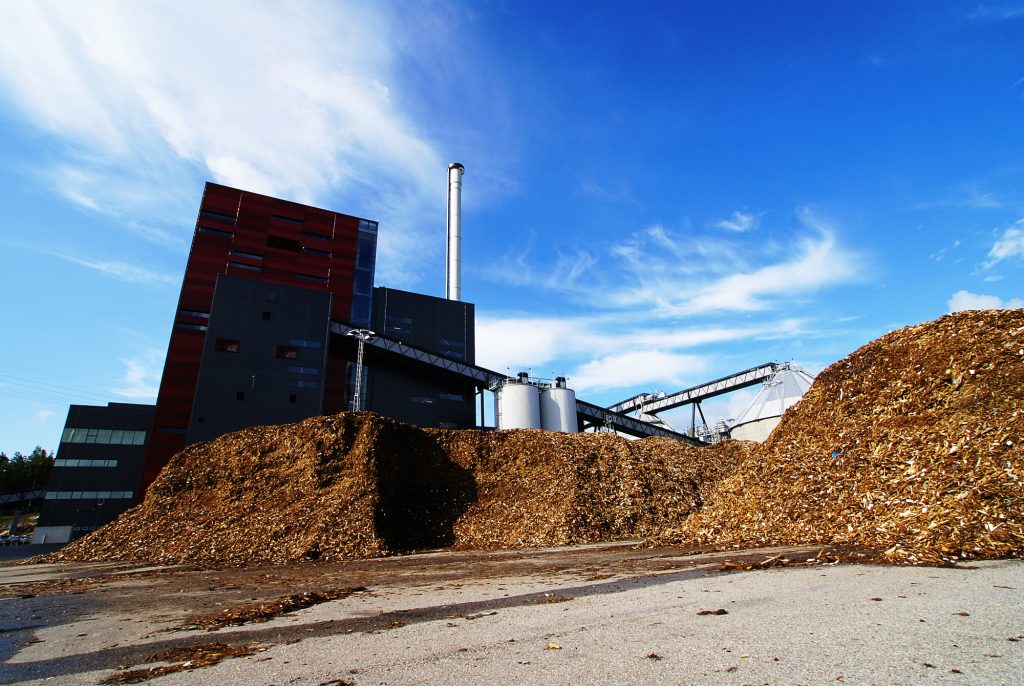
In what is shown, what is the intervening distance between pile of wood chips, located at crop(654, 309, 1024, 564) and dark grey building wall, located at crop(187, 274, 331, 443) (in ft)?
127

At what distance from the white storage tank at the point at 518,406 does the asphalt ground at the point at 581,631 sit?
126 ft

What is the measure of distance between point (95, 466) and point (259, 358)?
2311 centimetres

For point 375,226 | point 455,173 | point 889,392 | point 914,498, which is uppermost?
point 455,173

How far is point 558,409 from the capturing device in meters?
48.7

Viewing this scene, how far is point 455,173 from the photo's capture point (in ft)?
220

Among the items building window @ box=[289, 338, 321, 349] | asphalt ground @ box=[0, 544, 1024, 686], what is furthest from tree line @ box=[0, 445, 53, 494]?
asphalt ground @ box=[0, 544, 1024, 686]

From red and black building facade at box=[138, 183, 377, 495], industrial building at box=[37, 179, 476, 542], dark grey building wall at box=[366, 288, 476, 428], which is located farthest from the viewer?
dark grey building wall at box=[366, 288, 476, 428]

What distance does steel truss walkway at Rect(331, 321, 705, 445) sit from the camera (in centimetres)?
4806

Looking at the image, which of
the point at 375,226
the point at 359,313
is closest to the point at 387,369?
the point at 359,313

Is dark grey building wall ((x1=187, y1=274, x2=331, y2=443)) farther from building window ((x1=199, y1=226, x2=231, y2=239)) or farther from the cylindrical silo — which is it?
building window ((x1=199, y1=226, x2=231, y2=239))

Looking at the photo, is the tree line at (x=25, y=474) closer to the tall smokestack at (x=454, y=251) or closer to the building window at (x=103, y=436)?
the building window at (x=103, y=436)

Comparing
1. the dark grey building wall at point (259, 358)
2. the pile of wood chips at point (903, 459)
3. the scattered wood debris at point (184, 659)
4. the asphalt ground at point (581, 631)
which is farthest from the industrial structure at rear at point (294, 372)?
the scattered wood debris at point (184, 659)

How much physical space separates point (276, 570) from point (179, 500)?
984 centimetres

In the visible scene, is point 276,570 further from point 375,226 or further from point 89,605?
point 375,226
